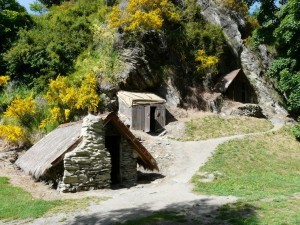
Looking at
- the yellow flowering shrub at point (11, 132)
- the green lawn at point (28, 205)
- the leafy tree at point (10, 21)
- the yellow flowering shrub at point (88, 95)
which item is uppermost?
the leafy tree at point (10, 21)

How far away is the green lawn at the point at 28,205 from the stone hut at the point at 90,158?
1456mm

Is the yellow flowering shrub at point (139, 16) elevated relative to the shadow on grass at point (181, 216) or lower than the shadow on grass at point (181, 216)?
elevated

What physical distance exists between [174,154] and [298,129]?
10518 mm

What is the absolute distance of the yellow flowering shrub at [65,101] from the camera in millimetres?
23573

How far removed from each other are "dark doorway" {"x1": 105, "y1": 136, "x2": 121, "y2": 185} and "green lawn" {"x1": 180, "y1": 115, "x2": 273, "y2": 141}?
8.95 metres

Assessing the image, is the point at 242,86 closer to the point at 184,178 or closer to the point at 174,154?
the point at 174,154

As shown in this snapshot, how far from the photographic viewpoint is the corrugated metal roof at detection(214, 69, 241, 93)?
3384 cm

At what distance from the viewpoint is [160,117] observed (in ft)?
Result: 90.0

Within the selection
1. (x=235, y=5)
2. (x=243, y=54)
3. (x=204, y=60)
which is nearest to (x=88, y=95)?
(x=204, y=60)

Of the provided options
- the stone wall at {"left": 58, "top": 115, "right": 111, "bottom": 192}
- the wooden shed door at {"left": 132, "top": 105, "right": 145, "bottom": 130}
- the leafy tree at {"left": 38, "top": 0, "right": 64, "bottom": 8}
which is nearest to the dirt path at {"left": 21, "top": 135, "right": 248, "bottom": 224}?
the stone wall at {"left": 58, "top": 115, "right": 111, "bottom": 192}

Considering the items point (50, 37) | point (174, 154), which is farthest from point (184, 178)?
point (50, 37)

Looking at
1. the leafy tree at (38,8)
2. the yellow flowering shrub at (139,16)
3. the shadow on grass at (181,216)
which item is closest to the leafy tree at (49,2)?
the leafy tree at (38,8)

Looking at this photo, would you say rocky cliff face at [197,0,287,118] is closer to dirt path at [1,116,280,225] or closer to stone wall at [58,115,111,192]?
dirt path at [1,116,280,225]

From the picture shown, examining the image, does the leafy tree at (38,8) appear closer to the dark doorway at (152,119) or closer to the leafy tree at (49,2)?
the leafy tree at (49,2)
